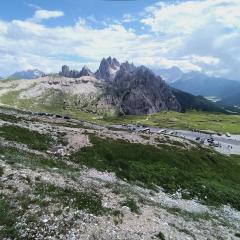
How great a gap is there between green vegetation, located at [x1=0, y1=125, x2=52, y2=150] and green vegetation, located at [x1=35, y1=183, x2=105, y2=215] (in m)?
19.5

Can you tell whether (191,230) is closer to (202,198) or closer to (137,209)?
(137,209)

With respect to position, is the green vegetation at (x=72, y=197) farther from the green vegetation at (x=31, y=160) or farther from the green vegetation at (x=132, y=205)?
the green vegetation at (x=31, y=160)

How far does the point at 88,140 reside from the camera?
213ft

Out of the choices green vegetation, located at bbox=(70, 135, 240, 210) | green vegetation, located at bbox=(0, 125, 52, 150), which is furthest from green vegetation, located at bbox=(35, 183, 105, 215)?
green vegetation, located at bbox=(0, 125, 52, 150)

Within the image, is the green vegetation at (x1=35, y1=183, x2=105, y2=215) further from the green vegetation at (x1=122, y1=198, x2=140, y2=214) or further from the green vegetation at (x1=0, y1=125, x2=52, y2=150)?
the green vegetation at (x1=0, y1=125, x2=52, y2=150)

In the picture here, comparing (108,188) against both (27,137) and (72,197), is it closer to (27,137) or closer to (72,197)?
(72,197)

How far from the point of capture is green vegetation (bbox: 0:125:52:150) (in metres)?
56.4

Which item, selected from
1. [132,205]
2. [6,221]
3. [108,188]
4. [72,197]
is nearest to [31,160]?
[108,188]

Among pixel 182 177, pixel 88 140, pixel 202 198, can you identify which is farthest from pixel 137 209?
pixel 88 140

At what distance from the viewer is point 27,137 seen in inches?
2355

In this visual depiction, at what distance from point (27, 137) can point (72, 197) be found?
26483mm

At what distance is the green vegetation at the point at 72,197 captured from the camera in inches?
1351

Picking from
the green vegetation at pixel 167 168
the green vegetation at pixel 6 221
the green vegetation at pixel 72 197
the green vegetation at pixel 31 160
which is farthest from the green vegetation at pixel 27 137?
the green vegetation at pixel 6 221

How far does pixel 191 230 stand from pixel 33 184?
52.8ft
